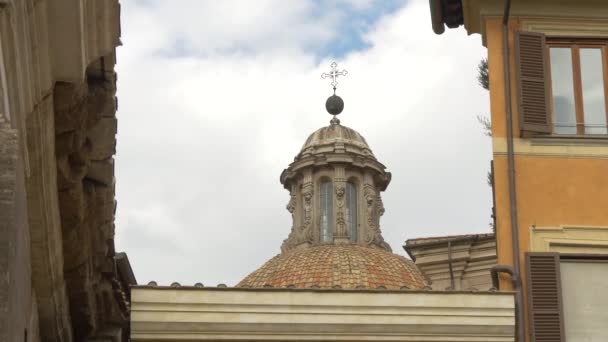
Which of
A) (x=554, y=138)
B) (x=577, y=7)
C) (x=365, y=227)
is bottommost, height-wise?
(x=554, y=138)

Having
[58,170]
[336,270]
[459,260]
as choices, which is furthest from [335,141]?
[58,170]

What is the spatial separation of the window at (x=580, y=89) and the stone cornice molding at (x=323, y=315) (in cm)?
195

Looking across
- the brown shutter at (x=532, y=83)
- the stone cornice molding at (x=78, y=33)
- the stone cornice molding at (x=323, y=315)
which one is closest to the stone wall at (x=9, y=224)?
the stone cornice molding at (x=78, y=33)

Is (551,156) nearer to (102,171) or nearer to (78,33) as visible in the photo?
(102,171)

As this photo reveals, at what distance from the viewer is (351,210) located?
50219mm

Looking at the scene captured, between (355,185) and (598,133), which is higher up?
(355,185)

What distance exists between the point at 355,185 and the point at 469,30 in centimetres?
3603

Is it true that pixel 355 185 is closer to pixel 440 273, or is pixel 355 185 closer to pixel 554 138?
pixel 440 273

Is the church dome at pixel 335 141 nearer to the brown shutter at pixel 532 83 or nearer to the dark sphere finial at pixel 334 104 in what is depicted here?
the dark sphere finial at pixel 334 104

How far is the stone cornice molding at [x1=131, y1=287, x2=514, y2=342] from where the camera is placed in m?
13.3

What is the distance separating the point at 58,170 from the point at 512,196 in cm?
546

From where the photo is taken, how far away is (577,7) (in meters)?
14.5

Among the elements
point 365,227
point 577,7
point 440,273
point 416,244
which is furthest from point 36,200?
point 365,227

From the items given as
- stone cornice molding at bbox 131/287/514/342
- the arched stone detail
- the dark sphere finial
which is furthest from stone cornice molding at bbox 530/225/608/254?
the dark sphere finial
